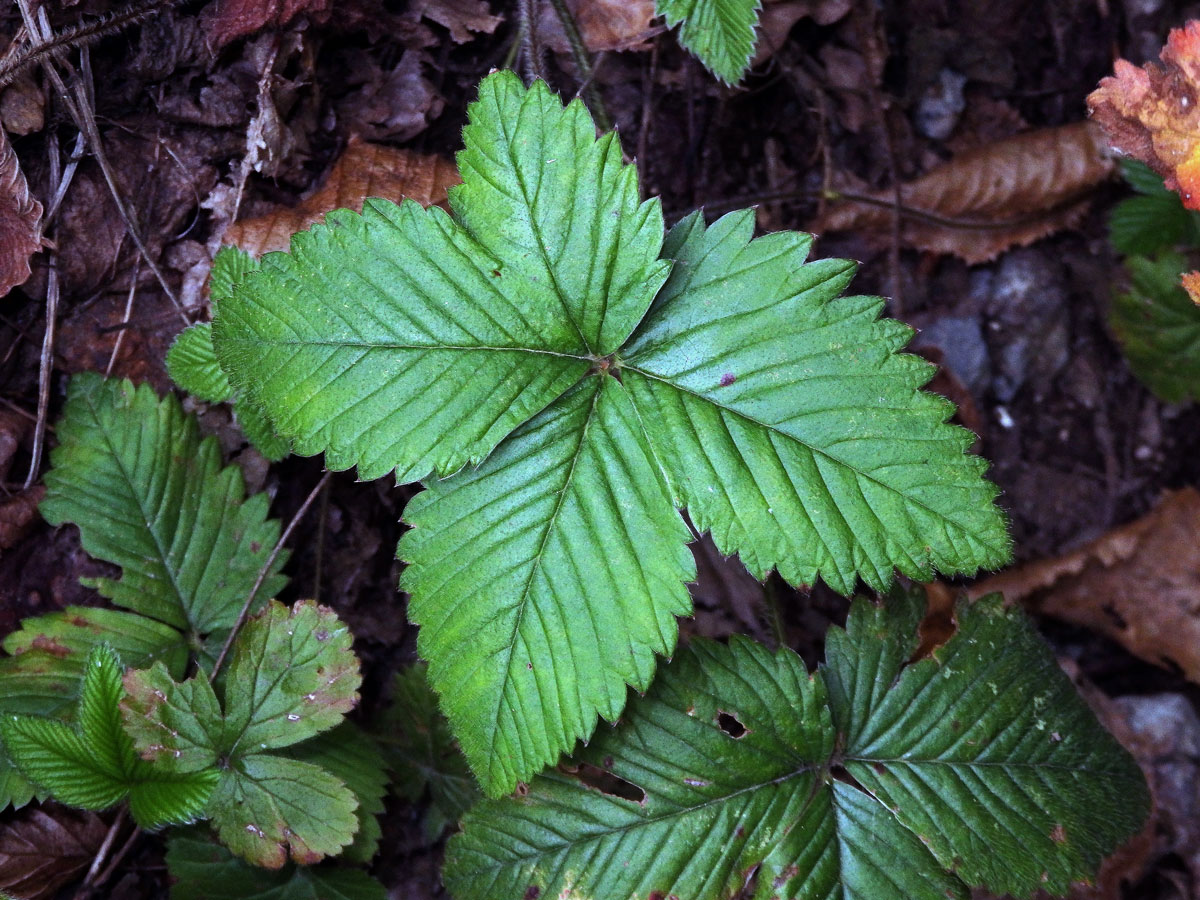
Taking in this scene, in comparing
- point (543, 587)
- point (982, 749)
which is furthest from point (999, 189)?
→ point (543, 587)

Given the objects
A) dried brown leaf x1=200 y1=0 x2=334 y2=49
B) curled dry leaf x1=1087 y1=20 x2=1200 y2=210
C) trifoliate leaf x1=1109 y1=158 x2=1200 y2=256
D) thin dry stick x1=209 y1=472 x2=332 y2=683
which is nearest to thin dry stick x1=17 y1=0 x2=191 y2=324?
dried brown leaf x1=200 y1=0 x2=334 y2=49

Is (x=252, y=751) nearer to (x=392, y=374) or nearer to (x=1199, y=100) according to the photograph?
(x=392, y=374)

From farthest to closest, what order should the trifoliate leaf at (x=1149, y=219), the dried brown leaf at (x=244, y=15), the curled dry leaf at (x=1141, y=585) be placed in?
the curled dry leaf at (x=1141, y=585)
the trifoliate leaf at (x=1149, y=219)
the dried brown leaf at (x=244, y=15)

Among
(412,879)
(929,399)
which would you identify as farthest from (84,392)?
(929,399)

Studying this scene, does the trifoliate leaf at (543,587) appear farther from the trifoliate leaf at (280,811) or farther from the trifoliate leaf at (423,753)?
the trifoliate leaf at (423,753)

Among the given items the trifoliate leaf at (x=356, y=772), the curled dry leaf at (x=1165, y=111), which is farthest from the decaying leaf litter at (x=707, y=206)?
the curled dry leaf at (x=1165, y=111)

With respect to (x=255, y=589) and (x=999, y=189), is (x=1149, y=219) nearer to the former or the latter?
(x=999, y=189)

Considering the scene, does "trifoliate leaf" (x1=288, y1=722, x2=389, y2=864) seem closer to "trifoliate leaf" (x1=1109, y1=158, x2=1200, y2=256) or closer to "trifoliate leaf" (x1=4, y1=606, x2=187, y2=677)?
"trifoliate leaf" (x1=4, y1=606, x2=187, y2=677)
